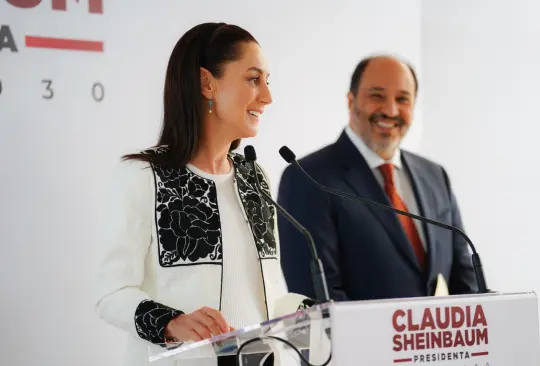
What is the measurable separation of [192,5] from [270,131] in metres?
0.61

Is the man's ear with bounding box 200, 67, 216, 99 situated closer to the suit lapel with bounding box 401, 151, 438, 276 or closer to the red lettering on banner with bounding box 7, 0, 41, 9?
the red lettering on banner with bounding box 7, 0, 41, 9

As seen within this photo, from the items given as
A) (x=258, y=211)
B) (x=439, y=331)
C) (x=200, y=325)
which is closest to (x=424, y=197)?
(x=258, y=211)

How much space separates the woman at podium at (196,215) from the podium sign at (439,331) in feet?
2.01

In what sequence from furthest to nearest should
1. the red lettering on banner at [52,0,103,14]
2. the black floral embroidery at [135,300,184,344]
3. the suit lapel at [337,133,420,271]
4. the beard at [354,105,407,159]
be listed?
the beard at [354,105,407,159] → the suit lapel at [337,133,420,271] → the red lettering on banner at [52,0,103,14] → the black floral embroidery at [135,300,184,344]

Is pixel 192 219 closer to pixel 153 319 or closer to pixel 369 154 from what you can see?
pixel 153 319

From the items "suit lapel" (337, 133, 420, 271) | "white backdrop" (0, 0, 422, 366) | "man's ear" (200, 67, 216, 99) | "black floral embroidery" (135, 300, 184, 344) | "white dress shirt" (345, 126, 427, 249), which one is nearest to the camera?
"black floral embroidery" (135, 300, 184, 344)

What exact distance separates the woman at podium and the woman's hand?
0.15ft

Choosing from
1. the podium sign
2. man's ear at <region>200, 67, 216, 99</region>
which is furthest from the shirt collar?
the podium sign

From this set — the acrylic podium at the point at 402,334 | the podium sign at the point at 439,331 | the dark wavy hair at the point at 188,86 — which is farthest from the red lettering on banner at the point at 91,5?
the podium sign at the point at 439,331

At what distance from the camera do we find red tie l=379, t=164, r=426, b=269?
3207mm

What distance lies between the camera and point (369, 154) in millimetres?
3348

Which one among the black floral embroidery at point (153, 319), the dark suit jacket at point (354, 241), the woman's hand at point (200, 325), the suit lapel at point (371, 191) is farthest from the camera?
the suit lapel at point (371, 191)

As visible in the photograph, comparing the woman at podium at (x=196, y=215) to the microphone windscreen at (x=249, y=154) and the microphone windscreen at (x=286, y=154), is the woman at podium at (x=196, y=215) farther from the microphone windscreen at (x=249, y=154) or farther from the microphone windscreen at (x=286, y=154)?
the microphone windscreen at (x=286, y=154)

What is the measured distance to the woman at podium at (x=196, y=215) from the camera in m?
1.95
